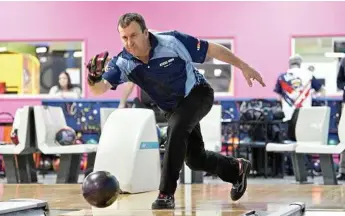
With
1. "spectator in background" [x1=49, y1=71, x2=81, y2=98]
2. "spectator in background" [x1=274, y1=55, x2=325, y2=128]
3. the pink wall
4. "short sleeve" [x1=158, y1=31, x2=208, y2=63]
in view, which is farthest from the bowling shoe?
the pink wall

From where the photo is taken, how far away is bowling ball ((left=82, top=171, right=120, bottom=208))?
4105 millimetres

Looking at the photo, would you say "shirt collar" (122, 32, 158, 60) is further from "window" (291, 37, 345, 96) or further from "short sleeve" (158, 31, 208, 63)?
"window" (291, 37, 345, 96)

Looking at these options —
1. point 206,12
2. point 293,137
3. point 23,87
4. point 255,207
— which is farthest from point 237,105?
point 255,207

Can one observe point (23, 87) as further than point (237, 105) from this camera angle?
Yes

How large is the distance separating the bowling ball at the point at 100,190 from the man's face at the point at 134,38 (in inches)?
Result: 37.2

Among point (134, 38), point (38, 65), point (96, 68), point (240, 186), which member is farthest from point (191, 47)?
point (38, 65)

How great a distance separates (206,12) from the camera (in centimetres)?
1450

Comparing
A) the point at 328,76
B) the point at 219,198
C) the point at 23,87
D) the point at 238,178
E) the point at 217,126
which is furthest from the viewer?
the point at 23,87

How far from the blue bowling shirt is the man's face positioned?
10cm

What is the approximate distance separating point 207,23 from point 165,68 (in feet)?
32.3

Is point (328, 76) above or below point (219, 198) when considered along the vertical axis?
above

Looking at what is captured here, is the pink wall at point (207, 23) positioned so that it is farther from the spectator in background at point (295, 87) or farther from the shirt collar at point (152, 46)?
the shirt collar at point (152, 46)

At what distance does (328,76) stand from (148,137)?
812 centimetres

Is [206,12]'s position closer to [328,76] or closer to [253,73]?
[328,76]
